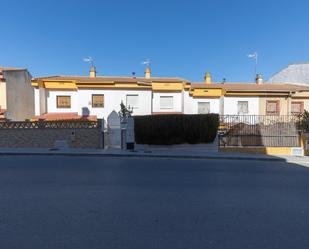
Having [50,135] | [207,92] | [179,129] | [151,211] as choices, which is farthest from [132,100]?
[151,211]

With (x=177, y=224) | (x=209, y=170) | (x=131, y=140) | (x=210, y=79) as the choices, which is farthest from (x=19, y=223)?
(x=210, y=79)

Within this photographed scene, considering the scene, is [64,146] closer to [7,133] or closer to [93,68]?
[7,133]

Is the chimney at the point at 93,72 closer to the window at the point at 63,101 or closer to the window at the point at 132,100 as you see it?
the window at the point at 63,101

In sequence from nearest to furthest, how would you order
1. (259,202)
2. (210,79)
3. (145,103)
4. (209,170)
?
(259,202)
(209,170)
(145,103)
(210,79)

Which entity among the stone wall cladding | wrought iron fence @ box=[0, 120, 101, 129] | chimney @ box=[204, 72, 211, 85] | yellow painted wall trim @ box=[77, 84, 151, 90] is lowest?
the stone wall cladding

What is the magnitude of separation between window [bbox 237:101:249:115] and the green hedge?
38.2 ft

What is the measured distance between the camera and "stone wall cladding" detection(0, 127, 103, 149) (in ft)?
44.5

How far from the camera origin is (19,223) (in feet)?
12.1

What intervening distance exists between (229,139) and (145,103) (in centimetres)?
978

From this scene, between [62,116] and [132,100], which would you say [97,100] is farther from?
[62,116]

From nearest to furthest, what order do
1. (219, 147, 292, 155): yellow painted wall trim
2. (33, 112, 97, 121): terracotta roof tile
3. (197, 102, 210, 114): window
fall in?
(219, 147, 292, 155): yellow painted wall trim → (33, 112, 97, 121): terracotta roof tile → (197, 102, 210, 114): window

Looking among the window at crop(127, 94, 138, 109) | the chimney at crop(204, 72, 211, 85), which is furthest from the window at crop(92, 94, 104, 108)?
the chimney at crop(204, 72, 211, 85)


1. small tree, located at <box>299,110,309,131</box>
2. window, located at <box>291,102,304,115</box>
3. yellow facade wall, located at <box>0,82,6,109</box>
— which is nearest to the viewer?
small tree, located at <box>299,110,309,131</box>

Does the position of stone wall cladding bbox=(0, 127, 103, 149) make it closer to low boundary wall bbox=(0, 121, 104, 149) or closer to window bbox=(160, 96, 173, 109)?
low boundary wall bbox=(0, 121, 104, 149)
